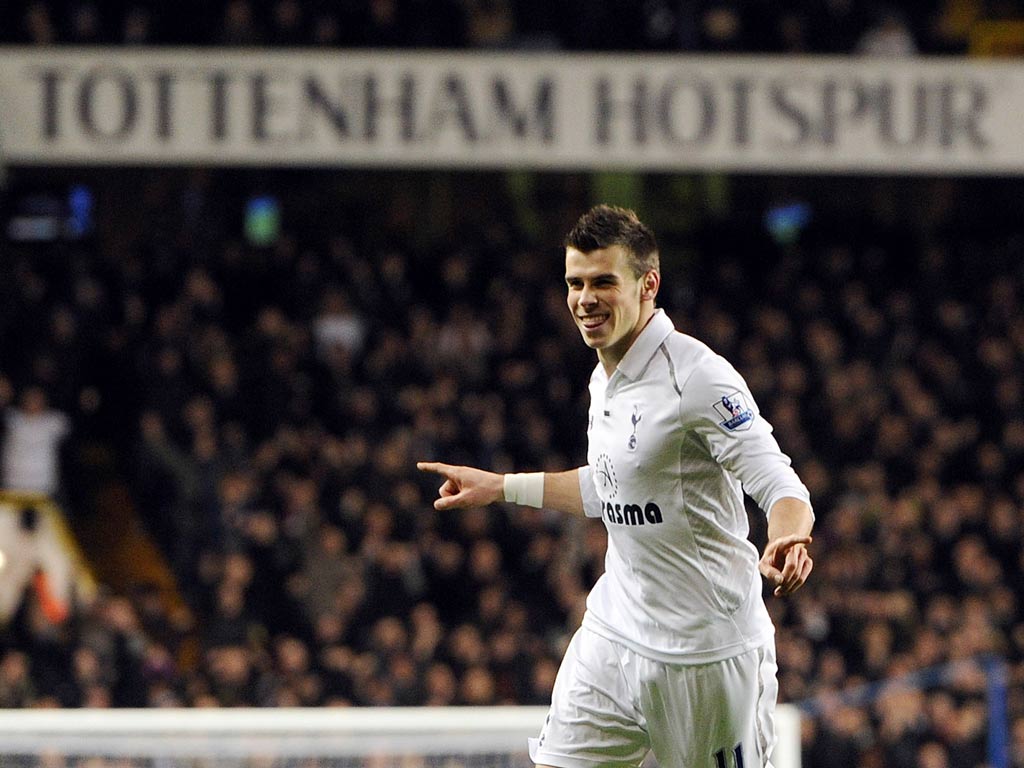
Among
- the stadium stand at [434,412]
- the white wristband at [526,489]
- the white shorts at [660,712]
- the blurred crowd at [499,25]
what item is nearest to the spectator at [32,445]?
the stadium stand at [434,412]

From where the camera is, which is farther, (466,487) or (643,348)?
(466,487)

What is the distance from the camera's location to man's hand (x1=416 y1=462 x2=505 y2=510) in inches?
176

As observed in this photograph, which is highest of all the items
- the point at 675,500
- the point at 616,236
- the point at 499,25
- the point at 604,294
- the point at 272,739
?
the point at 499,25

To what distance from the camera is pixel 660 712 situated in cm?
428

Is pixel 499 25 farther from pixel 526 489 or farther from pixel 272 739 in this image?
pixel 526 489

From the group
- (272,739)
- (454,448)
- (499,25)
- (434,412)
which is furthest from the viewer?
(499,25)

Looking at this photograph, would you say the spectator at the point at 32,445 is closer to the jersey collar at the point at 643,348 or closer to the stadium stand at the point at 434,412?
the stadium stand at the point at 434,412

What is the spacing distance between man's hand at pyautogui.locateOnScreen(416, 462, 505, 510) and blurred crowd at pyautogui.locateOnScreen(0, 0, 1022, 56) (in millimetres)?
9772

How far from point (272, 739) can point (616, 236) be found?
9.65 feet

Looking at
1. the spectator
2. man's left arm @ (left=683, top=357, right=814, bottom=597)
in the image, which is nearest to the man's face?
man's left arm @ (left=683, top=357, right=814, bottom=597)

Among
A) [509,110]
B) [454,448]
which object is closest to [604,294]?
[454,448]

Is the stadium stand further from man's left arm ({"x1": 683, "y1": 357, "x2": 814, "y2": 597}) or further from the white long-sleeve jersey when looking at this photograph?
man's left arm ({"x1": 683, "y1": 357, "x2": 814, "y2": 597})

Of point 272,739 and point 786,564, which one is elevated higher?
point 786,564

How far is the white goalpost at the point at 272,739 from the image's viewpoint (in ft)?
20.4
